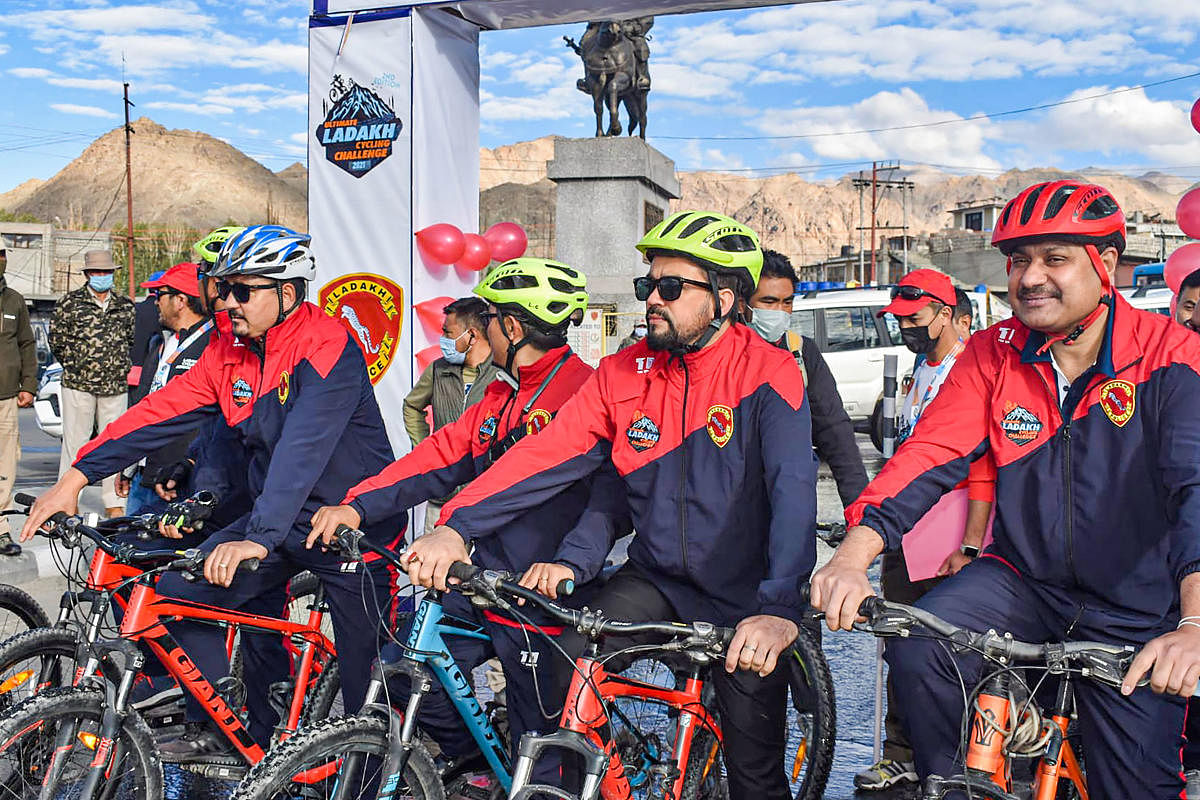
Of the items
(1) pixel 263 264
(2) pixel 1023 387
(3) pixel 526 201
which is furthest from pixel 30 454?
(3) pixel 526 201

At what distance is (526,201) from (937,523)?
14061 centimetres

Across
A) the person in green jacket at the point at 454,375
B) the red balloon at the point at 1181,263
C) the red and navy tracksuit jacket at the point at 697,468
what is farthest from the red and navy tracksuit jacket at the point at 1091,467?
the person in green jacket at the point at 454,375

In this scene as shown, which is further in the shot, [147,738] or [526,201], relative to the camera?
[526,201]

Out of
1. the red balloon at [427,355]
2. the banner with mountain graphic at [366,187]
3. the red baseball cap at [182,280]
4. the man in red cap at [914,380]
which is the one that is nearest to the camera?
the man in red cap at [914,380]

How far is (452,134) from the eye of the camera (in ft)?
27.1

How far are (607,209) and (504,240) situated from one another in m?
7.05

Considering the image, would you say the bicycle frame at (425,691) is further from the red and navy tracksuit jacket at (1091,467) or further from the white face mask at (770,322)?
the white face mask at (770,322)

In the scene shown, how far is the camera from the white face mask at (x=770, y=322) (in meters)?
5.14

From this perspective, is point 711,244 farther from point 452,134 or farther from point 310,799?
point 452,134

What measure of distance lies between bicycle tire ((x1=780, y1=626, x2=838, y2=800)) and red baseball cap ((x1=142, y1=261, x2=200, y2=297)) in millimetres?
4027

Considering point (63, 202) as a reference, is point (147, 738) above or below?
below

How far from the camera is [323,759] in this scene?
310 centimetres

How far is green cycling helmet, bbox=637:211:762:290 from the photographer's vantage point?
347 centimetres

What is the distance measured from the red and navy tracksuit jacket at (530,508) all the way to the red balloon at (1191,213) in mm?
3671
